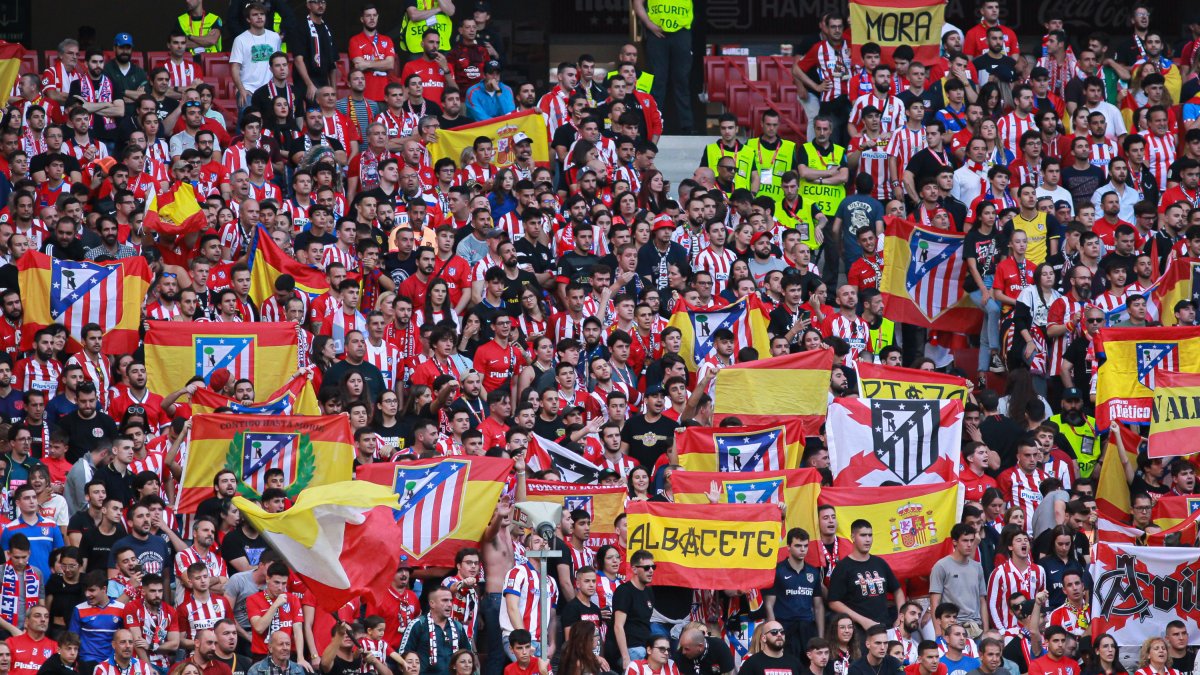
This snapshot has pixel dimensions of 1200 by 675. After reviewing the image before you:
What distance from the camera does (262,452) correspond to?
1797cm

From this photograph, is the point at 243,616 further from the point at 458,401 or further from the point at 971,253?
the point at 971,253

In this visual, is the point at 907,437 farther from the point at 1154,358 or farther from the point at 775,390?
the point at 1154,358

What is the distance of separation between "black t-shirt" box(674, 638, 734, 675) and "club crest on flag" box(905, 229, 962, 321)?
230 inches

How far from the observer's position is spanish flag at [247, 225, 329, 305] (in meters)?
20.2

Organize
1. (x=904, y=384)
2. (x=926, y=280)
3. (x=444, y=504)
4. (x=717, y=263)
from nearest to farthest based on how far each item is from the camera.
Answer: (x=444, y=504) → (x=904, y=384) → (x=717, y=263) → (x=926, y=280)

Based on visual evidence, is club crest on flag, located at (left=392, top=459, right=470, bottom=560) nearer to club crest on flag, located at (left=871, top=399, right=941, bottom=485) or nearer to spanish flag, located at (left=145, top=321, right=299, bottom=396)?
spanish flag, located at (left=145, top=321, right=299, bottom=396)

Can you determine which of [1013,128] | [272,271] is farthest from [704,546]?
[1013,128]

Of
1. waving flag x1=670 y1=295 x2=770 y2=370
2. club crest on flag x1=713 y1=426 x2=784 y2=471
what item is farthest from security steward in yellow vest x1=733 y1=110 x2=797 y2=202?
club crest on flag x1=713 y1=426 x2=784 y2=471

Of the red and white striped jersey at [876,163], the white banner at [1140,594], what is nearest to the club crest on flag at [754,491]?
the white banner at [1140,594]

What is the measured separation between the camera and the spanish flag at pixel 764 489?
57.9 feet

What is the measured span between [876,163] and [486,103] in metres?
4.01

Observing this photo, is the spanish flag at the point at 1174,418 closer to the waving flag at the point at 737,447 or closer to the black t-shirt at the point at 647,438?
the waving flag at the point at 737,447

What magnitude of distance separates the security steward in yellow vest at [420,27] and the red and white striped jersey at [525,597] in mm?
9796

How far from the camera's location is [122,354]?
19.6m
